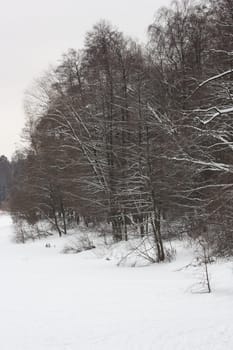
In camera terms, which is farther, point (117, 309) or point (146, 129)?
point (146, 129)

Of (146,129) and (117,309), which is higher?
(146,129)

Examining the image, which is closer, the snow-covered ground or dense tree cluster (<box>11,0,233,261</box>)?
the snow-covered ground

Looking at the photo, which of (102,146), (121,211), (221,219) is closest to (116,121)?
(102,146)

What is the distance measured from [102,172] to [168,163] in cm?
856

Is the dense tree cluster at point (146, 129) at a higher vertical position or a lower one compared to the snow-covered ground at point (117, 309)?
higher

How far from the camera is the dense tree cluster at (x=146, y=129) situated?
66.8 ft

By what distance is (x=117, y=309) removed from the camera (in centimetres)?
1295

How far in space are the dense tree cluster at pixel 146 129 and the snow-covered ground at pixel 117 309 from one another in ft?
6.65

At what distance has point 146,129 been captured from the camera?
78.2ft

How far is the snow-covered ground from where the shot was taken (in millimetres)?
9586

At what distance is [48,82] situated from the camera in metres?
39.2

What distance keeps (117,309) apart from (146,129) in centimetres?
1224

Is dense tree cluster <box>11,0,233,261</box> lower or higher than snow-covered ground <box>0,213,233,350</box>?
higher

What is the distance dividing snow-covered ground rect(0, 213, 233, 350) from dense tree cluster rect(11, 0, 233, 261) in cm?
203
